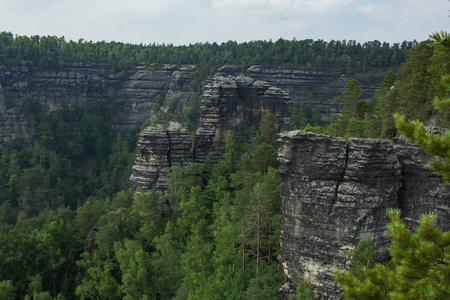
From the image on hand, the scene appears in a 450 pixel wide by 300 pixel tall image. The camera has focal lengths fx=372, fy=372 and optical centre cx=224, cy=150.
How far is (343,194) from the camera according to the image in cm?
1981

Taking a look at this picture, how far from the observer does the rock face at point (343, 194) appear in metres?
19.3

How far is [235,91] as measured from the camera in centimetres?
5078

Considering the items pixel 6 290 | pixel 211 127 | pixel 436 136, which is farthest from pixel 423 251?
pixel 211 127

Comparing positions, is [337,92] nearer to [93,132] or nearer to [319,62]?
[319,62]

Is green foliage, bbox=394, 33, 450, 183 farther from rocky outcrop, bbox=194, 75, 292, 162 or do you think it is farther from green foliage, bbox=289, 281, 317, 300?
rocky outcrop, bbox=194, 75, 292, 162

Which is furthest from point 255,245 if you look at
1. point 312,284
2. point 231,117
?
point 231,117

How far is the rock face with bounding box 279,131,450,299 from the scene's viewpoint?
19.3 meters

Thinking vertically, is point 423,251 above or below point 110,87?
below

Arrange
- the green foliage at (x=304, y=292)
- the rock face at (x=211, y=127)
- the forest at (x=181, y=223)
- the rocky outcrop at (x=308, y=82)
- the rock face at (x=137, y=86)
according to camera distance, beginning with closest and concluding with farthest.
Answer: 1. the green foliage at (x=304, y=292)
2. the forest at (x=181, y=223)
3. the rock face at (x=211, y=127)
4. the rock face at (x=137, y=86)
5. the rocky outcrop at (x=308, y=82)

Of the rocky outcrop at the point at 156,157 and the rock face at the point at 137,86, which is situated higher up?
the rock face at the point at 137,86

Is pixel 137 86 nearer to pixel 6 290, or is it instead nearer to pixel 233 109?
pixel 233 109

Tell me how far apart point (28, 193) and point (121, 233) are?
116ft

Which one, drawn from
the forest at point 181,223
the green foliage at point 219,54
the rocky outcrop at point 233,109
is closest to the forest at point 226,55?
the green foliage at point 219,54

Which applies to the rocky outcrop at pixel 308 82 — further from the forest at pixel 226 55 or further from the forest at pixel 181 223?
the forest at pixel 181 223
